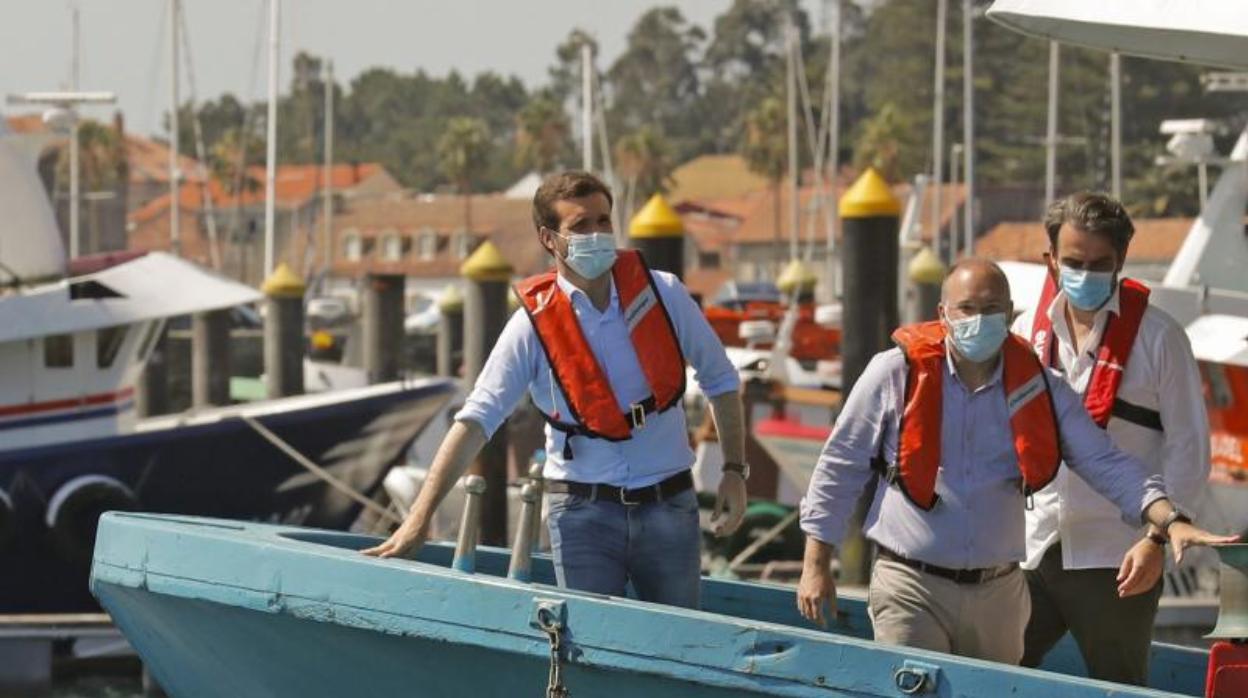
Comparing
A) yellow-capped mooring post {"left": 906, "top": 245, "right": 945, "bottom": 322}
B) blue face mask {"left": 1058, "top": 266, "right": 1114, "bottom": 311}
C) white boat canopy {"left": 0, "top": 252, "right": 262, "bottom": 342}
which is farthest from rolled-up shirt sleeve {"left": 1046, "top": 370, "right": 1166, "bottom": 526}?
yellow-capped mooring post {"left": 906, "top": 245, "right": 945, "bottom": 322}

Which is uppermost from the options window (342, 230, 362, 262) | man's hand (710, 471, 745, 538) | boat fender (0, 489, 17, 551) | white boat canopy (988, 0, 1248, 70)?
white boat canopy (988, 0, 1248, 70)

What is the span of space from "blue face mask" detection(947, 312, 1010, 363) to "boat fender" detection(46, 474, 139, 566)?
10025 mm

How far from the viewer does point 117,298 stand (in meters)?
15.8

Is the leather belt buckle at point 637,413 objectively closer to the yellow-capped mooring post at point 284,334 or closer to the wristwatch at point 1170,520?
the wristwatch at point 1170,520

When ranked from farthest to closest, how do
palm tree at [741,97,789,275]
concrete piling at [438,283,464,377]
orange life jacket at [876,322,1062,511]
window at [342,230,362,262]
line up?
window at [342,230,362,262] < palm tree at [741,97,789,275] < concrete piling at [438,283,464,377] < orange life jacket at [876,322,1062,511]

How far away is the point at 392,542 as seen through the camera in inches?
259

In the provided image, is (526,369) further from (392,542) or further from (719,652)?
(719,652)

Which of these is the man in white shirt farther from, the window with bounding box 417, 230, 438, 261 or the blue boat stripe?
the window with bounding box 417, 230, 438, 261

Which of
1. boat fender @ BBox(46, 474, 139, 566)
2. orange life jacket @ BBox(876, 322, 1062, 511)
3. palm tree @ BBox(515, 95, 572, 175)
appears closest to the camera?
orange life jacket @ BBox(876, 322, 1062, 511)

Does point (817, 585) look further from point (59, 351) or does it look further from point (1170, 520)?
point (59, 351)

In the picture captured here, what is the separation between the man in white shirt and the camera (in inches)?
252

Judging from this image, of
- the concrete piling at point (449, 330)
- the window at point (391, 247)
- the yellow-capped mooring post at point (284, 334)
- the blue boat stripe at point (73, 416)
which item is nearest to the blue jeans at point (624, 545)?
the blue boat stripe at point (73, 416)

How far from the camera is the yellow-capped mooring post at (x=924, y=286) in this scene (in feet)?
67.5

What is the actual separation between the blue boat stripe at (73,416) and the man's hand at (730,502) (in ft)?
30.6
